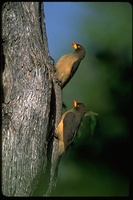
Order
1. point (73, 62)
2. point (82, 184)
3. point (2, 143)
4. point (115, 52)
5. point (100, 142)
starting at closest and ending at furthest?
point (2, 143), point (73, 62), point (82, 184), point (100, 142), point (115, 52)

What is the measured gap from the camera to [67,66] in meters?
6.54

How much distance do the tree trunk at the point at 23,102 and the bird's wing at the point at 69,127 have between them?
34cm

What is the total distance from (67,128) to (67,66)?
Answer: 1.88ft

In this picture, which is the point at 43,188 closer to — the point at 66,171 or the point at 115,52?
the point at 66,171

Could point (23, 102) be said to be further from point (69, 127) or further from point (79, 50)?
point (79, 50)

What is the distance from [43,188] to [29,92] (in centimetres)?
80

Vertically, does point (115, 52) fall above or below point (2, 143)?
above

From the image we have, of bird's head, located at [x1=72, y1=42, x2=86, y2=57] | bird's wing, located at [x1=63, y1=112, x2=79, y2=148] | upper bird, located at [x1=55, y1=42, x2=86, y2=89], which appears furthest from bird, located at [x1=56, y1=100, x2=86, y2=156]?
bird's head, located at [x1=72, y1=42, x2=86, y2=57]

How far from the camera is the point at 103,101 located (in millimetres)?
14430

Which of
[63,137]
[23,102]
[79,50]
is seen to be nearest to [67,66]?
[79,50]

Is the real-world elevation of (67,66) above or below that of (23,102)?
above

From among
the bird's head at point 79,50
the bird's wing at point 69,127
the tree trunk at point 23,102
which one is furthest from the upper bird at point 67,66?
the tree trunk at point 23,102

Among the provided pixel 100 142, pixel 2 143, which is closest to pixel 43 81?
pixel 2 143

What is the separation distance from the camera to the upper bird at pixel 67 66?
20.9 ft
